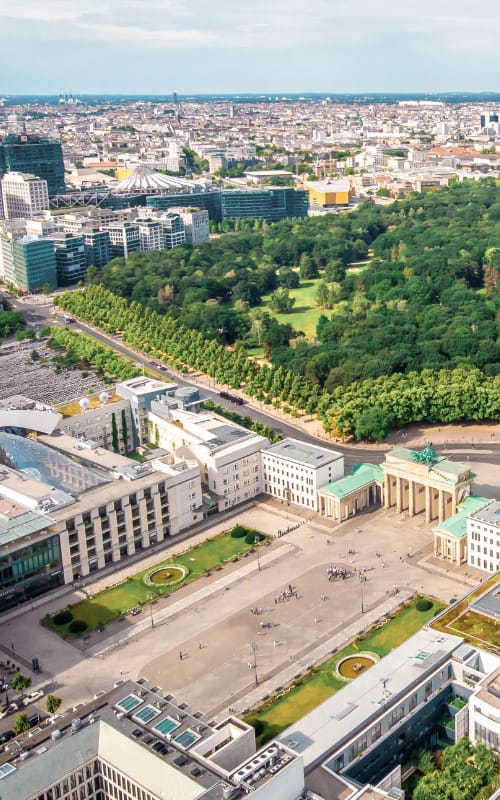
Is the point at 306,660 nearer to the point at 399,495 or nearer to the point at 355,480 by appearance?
the point at 399,495

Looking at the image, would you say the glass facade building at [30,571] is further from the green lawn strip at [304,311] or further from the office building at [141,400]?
the green lawn strip at [304,311]

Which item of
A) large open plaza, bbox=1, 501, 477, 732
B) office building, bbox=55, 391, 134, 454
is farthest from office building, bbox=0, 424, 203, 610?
office building, bbox=55, 391, 134, 454

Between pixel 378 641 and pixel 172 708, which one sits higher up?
pixel 172 708

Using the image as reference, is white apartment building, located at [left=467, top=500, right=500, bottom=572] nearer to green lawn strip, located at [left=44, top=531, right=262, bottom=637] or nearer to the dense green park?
green lawn strip, located at [left=44, top=531, right=262, bottom=637]

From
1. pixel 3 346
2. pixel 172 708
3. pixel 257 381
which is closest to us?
pixel 172 708

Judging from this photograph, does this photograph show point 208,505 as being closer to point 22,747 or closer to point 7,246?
point 22,747

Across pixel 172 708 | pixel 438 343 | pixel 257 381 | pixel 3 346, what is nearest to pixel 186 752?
pixel 172 708

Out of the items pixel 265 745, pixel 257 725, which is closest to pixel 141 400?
pixel 257 725
